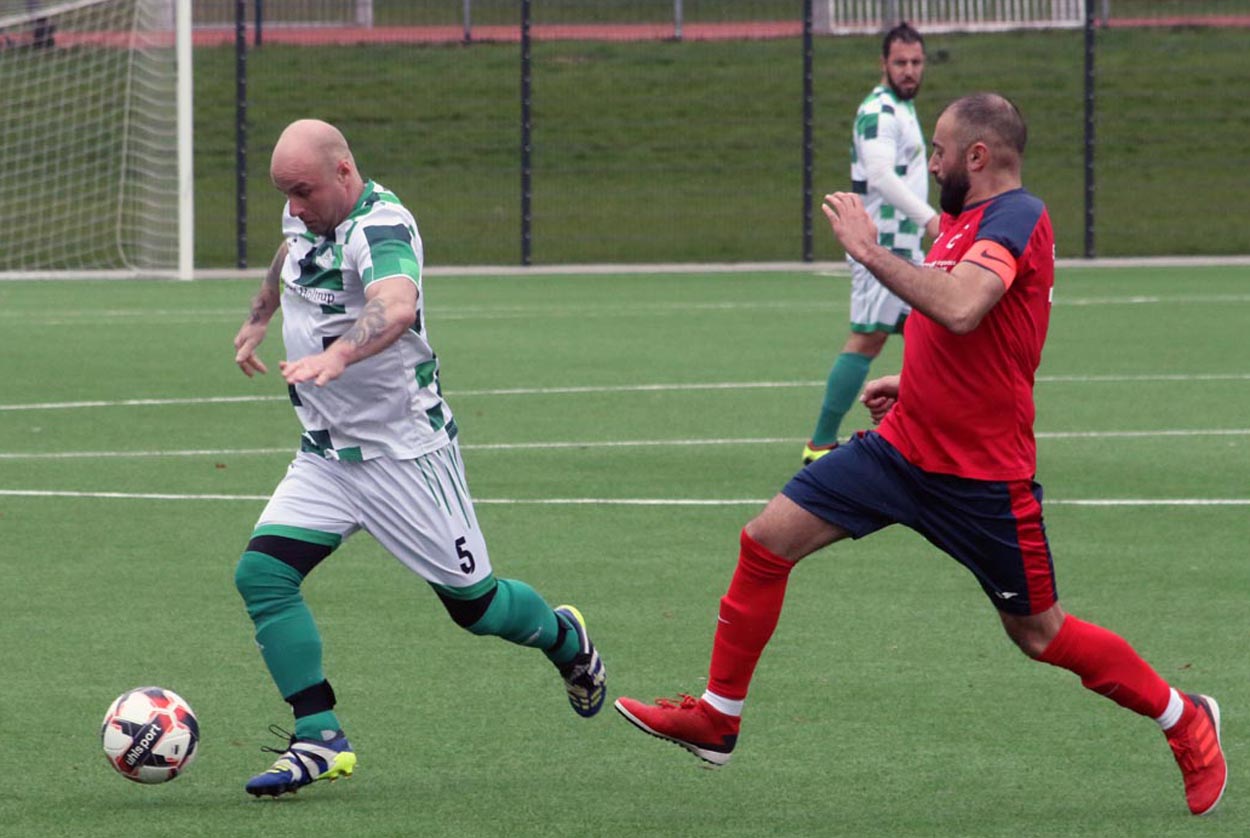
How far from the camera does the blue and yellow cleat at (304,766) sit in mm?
5809

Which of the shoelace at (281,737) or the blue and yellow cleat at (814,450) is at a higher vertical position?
the blue and yellow cleat at (814,450)

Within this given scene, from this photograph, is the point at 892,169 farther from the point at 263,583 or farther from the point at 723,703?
the point at 263,583

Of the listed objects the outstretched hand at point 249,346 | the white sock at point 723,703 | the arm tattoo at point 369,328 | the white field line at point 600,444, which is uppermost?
the arm tattoo at point 369,328

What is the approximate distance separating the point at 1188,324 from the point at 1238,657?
11.5 m

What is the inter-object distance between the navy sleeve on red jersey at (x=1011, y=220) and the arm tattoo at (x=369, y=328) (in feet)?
4.80

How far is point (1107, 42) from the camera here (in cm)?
3167

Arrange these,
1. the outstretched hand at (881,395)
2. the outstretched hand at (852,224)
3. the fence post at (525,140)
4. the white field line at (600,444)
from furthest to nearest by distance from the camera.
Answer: the fence post at (525,140) → the white field line at (600,444) → the outstretched hand at (881,395) → the outstretched hand at (852,224)

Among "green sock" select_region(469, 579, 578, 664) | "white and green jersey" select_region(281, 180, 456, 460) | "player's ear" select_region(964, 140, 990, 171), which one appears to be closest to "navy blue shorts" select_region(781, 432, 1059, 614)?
"player's ear" select_region(964, 140, 990, 171)

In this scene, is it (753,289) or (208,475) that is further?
(753,289)

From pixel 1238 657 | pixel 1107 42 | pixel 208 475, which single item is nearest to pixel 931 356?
pixel 1238 657

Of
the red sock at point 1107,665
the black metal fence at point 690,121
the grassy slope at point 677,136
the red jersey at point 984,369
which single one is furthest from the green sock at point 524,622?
the grassy slope at point 677,136

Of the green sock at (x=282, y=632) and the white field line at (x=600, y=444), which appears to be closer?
the green sock at (x=282, y=632)

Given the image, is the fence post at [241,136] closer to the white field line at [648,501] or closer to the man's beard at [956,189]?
the white field line at [648,501]

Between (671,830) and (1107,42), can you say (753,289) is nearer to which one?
(1107,42)
